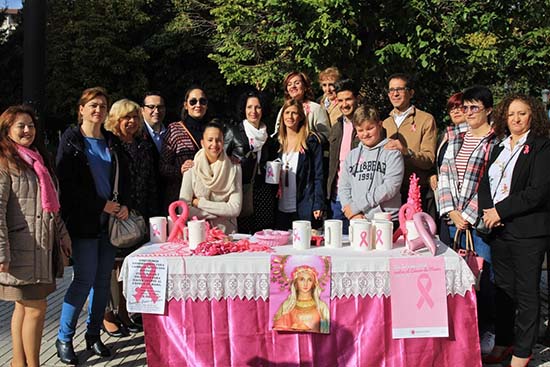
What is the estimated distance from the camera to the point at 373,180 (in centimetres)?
423

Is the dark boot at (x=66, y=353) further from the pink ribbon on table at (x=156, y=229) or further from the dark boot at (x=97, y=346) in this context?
the pink ribbon on table at (x=156, y=229)

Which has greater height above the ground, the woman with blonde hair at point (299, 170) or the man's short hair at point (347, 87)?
the man's short hair at point (347, 87)

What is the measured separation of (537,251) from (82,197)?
10.2 feet

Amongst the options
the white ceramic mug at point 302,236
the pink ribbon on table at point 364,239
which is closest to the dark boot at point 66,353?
the white ceramic mug at point 302,236

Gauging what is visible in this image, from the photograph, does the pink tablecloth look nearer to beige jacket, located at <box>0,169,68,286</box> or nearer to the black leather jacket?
beige jacket, located at <box>0,169,68,286</box>

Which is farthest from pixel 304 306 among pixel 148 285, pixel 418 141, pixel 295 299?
pixel 418 141

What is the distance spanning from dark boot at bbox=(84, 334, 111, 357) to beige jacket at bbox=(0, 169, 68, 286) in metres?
0.90

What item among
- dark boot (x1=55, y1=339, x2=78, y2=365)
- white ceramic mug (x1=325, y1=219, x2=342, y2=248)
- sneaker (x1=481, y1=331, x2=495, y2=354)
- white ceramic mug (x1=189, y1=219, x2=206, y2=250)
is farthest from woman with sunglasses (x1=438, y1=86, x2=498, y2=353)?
dark boot (x1=55, y1=339, x2=78, y2=365)

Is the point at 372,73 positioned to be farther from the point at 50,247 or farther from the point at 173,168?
the point at 50,247

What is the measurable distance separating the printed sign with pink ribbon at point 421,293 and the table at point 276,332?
6 centimetres

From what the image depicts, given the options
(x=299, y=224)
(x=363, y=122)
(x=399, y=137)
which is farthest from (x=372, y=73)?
(x=299, y=224)

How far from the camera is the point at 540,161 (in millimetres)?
3725

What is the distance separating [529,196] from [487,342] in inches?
50.6

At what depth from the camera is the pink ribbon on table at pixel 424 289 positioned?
11.4ft
